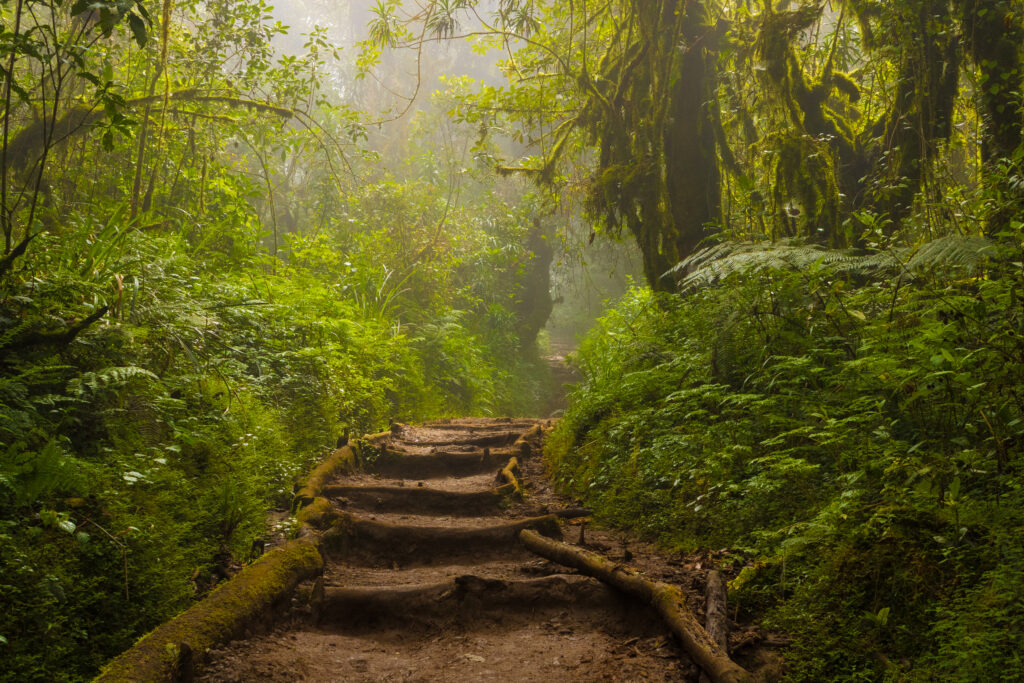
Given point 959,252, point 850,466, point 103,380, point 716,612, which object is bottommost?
point 716,612

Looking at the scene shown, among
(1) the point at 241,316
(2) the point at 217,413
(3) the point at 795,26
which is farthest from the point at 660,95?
(2) the point at 217,413

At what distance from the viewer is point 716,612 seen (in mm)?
2916

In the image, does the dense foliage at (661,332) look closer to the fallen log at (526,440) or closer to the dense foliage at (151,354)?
the dense foliage at (151,354)

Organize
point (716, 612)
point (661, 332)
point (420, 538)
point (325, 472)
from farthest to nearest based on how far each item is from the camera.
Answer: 1. point (661, 332)
2. point (325, 472)
3. point (420, 538)
4. point (716, 612)

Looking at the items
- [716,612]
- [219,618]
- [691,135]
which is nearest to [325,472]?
[219,618]

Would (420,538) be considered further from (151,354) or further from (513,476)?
(151,354)

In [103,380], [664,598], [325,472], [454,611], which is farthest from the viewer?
[325,472]

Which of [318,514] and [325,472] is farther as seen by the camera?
[325,472]

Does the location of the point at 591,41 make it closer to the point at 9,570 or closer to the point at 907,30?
the point at 907,30

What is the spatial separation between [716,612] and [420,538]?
2515 mm

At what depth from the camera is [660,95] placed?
318 inches

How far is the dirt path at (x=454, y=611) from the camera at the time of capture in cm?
297

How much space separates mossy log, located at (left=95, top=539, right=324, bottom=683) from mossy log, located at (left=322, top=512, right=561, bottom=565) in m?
0.65

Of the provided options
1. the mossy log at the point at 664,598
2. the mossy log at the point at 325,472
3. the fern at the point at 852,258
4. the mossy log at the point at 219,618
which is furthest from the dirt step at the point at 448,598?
the fern at the point at 852,258
